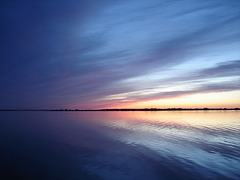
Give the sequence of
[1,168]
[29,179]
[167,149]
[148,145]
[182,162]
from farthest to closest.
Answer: [148,145] → [167,149] → [182,162] → [1,168] → [29,179]

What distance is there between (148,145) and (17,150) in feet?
51.5

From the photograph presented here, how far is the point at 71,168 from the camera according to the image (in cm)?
1245

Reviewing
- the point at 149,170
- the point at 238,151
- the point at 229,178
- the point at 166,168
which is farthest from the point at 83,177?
the point at 238,151

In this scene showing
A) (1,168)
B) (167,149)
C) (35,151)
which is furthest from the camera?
(167,149)

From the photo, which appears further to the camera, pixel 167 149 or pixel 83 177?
pixel 167 149

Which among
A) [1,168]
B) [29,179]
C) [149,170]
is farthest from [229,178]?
[1,168]

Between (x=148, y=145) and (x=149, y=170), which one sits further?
(x=148, y=145)

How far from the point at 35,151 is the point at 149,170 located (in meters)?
12.8

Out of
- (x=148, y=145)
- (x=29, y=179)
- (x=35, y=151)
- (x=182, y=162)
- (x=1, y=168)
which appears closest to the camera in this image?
(x=29, y=179)

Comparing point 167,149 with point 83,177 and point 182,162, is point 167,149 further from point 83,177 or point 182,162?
point 83,177

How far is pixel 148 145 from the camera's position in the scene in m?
20.3

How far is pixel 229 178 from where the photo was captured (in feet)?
35.6

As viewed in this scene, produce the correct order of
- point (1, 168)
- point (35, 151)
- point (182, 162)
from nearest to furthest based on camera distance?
point (1, 168), point (182, 162), point (35, 151)

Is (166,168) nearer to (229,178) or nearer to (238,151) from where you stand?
(229,178)
